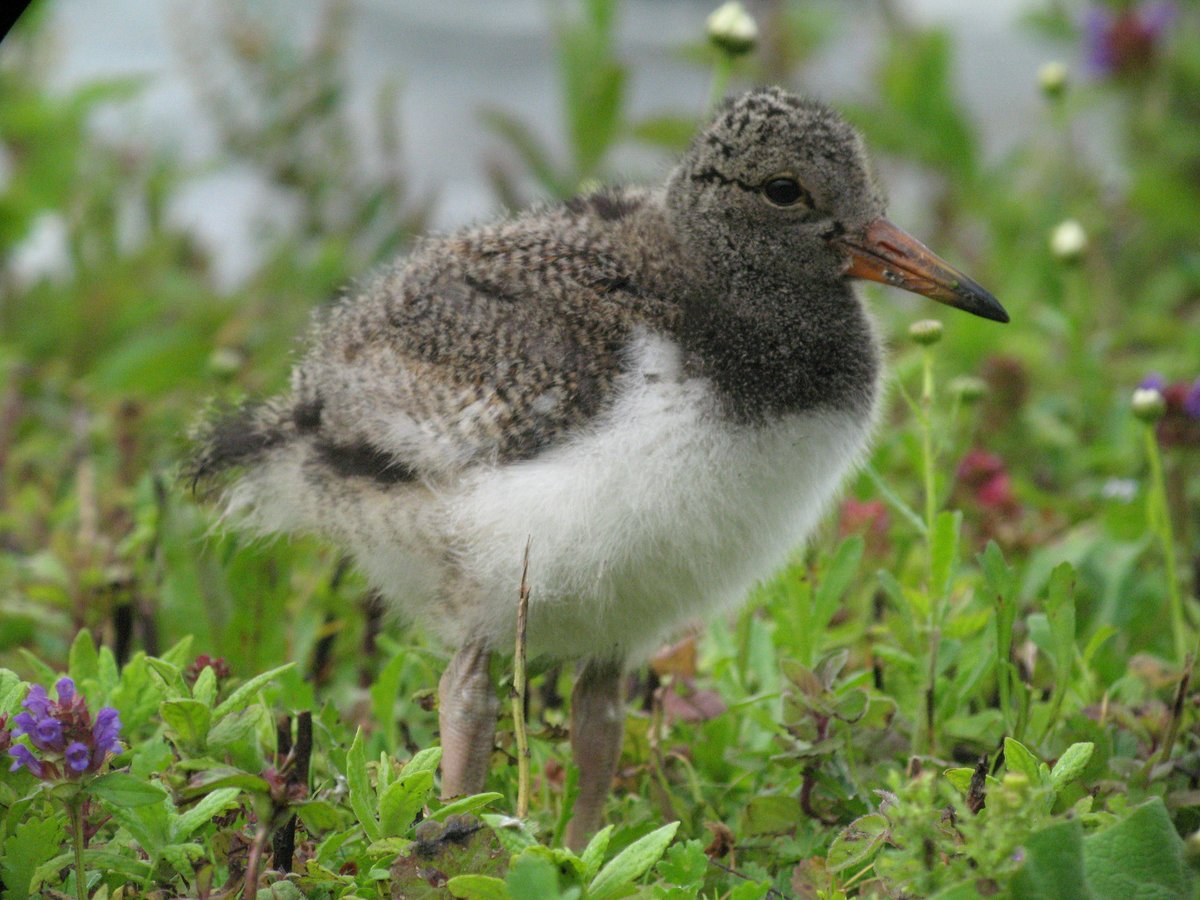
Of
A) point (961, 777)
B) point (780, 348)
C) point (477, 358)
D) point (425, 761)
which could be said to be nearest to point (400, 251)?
point (477, 358)

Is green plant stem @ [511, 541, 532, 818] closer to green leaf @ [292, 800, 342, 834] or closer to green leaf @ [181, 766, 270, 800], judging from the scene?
green leaf @ [292, 800, 342, 834]

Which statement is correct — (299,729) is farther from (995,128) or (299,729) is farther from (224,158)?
(995,128)

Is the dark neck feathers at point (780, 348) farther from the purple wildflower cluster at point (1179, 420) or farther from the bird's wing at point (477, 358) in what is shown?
the purple wildflower cluster at point (1179, 420)

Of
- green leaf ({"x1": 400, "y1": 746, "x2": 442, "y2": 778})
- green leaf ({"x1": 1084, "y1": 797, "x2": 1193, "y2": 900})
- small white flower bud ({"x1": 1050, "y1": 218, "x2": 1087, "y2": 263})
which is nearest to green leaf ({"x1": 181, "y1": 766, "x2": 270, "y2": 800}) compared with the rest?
green leaf ({"x1": 400, "y1": 746, "x2": 442, "y2": 778})

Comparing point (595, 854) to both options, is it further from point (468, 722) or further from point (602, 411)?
point (602, 411)

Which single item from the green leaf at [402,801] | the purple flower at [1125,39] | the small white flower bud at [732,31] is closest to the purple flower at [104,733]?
the green leaf at [402,801]

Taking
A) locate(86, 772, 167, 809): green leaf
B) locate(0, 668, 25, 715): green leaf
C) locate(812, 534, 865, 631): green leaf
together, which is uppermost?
locate(0, 668, 25, 715): green leaf
